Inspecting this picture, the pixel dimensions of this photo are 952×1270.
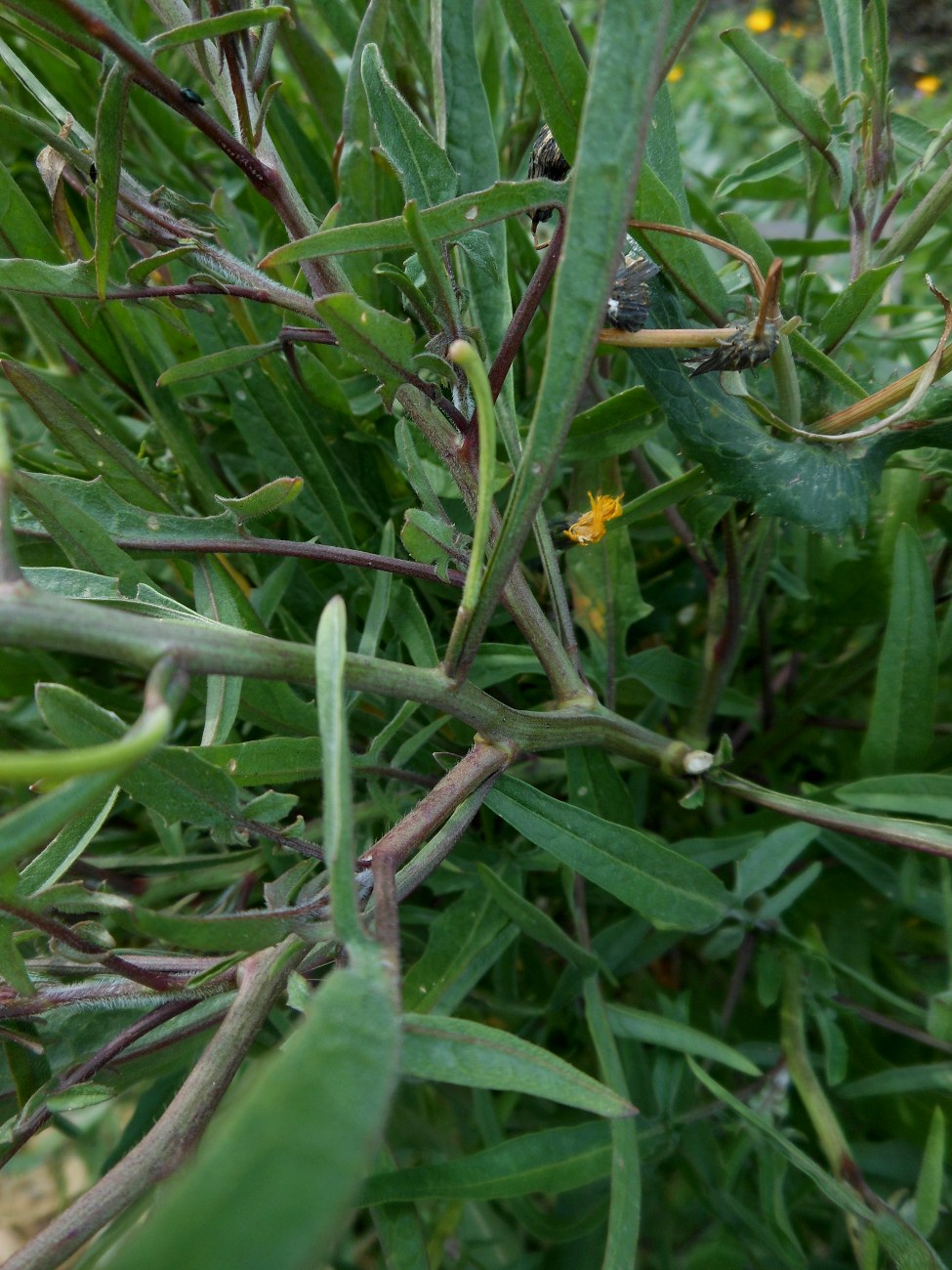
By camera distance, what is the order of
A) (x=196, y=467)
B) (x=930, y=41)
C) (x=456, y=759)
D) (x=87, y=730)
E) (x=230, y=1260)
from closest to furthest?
(x=230, y=1260)
(x=87, y=730)
(x=456, y=759)
(x=196, y=467)
(x=930, y=41)

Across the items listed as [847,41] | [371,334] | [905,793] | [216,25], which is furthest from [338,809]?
[847,41]

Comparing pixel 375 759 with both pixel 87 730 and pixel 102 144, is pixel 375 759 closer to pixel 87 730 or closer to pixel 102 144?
pixel 87 730

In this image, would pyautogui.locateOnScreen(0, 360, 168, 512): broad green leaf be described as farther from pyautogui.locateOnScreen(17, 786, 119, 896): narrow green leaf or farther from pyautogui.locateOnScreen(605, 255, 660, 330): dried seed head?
pyautogui.locateOnScreen(605, 255, 660, 330): dried seed head

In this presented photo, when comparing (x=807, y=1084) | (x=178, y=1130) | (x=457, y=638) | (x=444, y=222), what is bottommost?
(x=807, y=1084)

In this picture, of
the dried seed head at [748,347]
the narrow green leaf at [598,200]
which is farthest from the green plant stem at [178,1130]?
the dried seed head at [748,347]

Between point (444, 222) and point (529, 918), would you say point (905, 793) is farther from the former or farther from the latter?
point (444, 222)

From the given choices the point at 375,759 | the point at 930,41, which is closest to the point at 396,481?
the point at 375,759

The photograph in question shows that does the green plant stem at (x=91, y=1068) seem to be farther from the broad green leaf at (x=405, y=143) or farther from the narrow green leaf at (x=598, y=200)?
the broad green leaf at (x=405, y=143)
